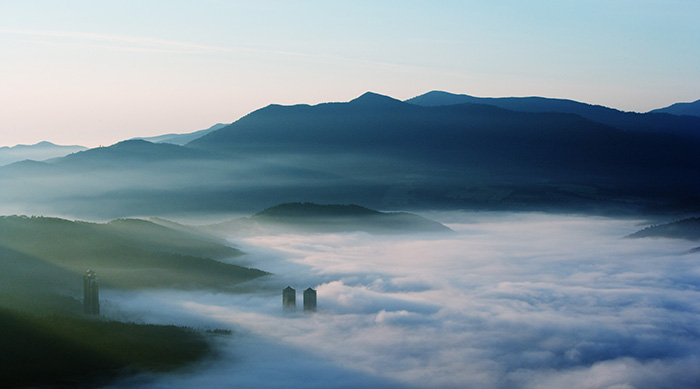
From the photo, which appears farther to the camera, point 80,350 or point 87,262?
point 87,262

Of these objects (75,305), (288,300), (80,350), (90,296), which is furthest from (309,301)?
(80,350)

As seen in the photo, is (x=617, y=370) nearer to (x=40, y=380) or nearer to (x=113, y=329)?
(x=113, y=329)

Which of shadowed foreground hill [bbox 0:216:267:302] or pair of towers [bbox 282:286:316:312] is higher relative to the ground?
shadowed foreground hill [bbox 0:216:267:302]

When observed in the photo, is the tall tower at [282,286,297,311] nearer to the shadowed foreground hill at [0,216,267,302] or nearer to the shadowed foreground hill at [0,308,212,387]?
the shadowed foreground hill at [0,216,267,302]

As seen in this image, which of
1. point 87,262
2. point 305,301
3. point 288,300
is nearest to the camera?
point 87,262

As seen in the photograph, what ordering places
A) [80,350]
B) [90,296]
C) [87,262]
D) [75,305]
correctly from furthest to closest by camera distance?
[87,262]
[75,305]
[90,296]
[80,350]

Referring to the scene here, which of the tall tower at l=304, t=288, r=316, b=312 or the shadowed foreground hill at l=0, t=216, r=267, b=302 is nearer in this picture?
the shadowed foreground hill at l=0, t=216, r=267, b=302

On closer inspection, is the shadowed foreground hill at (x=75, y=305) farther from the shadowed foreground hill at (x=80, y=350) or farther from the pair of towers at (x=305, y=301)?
the pair of towers at (x=305, y=301)

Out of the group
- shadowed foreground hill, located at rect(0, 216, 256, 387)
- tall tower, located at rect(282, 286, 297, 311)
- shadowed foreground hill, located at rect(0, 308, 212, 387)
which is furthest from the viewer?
tall tower, located at rect(282, 286, 297, 311)

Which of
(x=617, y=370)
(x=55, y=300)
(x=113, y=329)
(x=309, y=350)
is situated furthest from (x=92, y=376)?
(x=617, y=370)

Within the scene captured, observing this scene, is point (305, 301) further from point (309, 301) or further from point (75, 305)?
point (75, 305)

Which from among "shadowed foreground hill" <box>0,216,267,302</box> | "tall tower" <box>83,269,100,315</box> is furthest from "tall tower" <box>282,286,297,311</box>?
"tall tower" <box>83,269,100,315</box>
